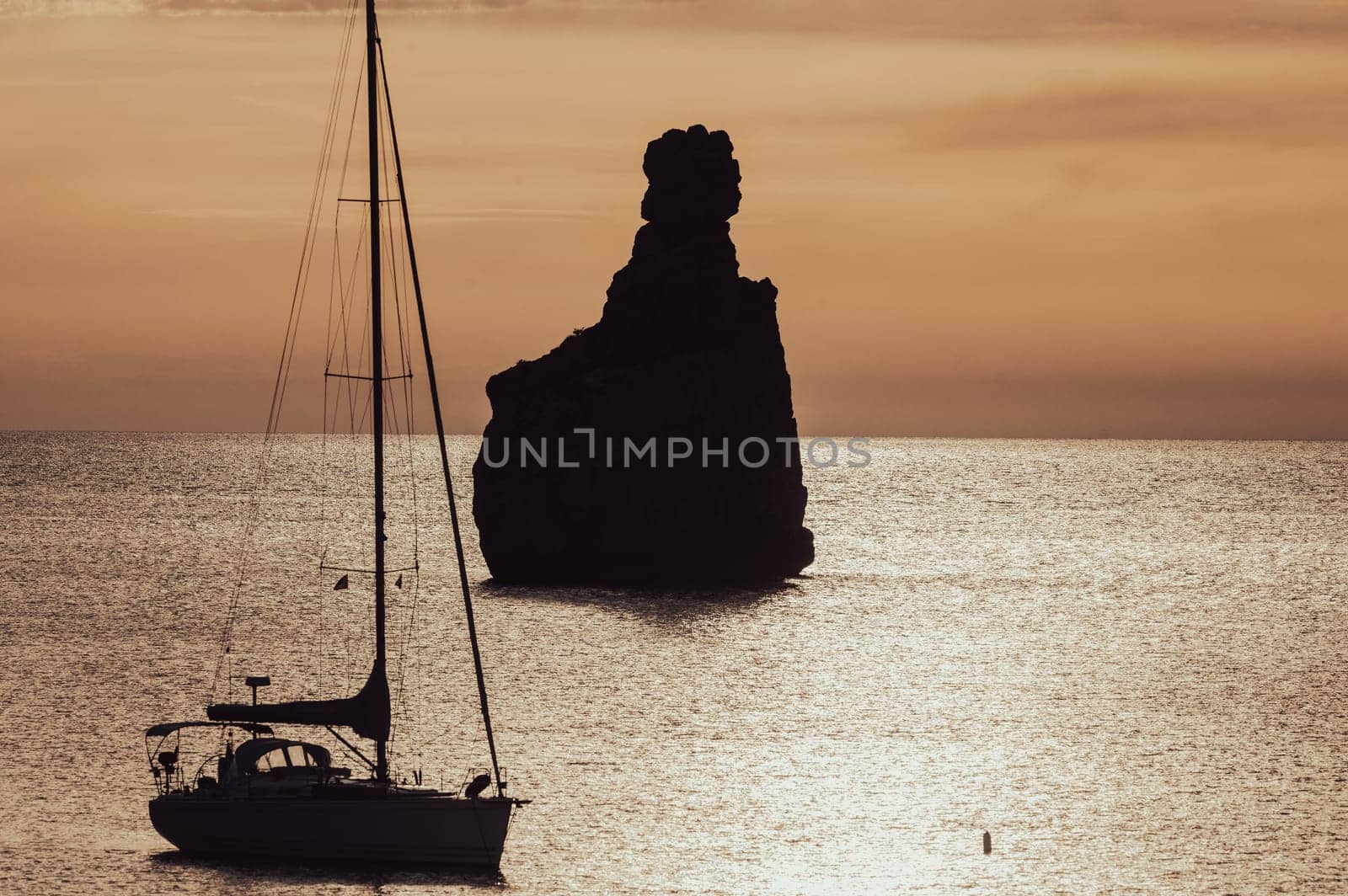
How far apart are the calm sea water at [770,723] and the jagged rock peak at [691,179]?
71.0 ft

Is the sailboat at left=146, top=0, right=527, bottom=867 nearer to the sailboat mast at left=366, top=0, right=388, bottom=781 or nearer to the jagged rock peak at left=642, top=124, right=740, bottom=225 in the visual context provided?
the sailboat mast at left=366, top=0, right=388, bottom=781

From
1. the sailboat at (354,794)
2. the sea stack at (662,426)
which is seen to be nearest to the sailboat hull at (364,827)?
the sailboat at (354,794)

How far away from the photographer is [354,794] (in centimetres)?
4106

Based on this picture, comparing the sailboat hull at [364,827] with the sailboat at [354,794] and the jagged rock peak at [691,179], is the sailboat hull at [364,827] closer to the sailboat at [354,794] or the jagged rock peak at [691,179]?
the sailboat at [354,794]

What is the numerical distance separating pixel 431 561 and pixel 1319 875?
9481 cm

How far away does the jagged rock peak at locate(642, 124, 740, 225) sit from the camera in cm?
9881

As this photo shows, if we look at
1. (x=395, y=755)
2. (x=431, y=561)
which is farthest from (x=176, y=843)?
(x=431, y=561)

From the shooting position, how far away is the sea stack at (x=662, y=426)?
94.7 metres

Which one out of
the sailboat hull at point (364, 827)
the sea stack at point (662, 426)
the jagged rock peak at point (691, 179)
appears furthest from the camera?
the jagged rock peak at point (691, 179)

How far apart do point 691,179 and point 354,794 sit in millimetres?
63078

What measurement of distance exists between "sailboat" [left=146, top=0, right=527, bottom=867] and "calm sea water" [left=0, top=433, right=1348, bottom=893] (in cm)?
88

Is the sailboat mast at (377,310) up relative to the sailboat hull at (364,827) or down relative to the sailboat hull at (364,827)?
up

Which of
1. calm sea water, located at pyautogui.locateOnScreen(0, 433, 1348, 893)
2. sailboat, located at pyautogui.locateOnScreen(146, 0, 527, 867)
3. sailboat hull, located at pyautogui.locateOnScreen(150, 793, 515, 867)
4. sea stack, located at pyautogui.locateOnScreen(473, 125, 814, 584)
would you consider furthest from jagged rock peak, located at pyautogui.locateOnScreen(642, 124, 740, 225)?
sailboat hull, located at pyautogui.locateOnScreen(150, 793, 515, 867)

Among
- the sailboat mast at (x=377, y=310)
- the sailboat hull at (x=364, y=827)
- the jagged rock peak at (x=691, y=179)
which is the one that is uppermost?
the jagged rock peak at (x=691, y=179)
